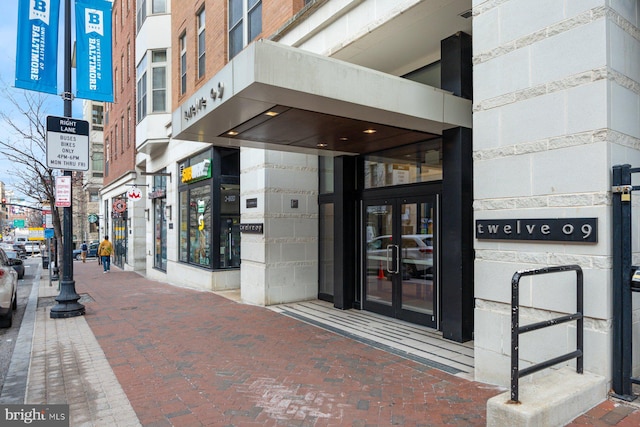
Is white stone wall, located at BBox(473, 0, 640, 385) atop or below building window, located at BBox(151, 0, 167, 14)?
below

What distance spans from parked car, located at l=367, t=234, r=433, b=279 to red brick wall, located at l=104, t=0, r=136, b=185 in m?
16.4

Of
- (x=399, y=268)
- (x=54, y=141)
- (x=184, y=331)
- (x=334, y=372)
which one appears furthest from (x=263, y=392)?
(x=54, y=141)

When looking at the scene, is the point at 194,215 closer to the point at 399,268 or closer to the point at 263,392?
the point at 399,268

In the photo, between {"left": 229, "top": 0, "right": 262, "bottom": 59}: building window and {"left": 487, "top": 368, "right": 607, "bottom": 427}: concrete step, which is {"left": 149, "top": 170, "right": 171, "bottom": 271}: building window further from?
{"left": 487, "top": 368, "right": 607, "bottom": 427}: concrete step

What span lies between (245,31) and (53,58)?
4.43m

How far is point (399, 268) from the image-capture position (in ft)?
26.1

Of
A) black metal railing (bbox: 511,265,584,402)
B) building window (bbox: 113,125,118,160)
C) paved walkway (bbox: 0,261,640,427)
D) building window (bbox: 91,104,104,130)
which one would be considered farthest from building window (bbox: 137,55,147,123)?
building window (bbox: 91,104,104,130)

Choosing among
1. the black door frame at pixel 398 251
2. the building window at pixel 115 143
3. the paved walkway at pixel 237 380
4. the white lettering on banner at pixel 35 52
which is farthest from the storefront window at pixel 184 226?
the building window at pixel 115 143

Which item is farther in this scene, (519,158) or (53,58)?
(53,58)

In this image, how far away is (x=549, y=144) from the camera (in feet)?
14.4

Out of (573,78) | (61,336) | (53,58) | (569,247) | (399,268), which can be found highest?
(53,58)

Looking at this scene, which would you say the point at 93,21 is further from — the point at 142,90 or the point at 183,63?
the point at 142,90

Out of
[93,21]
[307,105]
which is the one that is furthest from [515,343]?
[93,21]

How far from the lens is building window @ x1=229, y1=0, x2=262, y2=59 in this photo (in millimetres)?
10727
